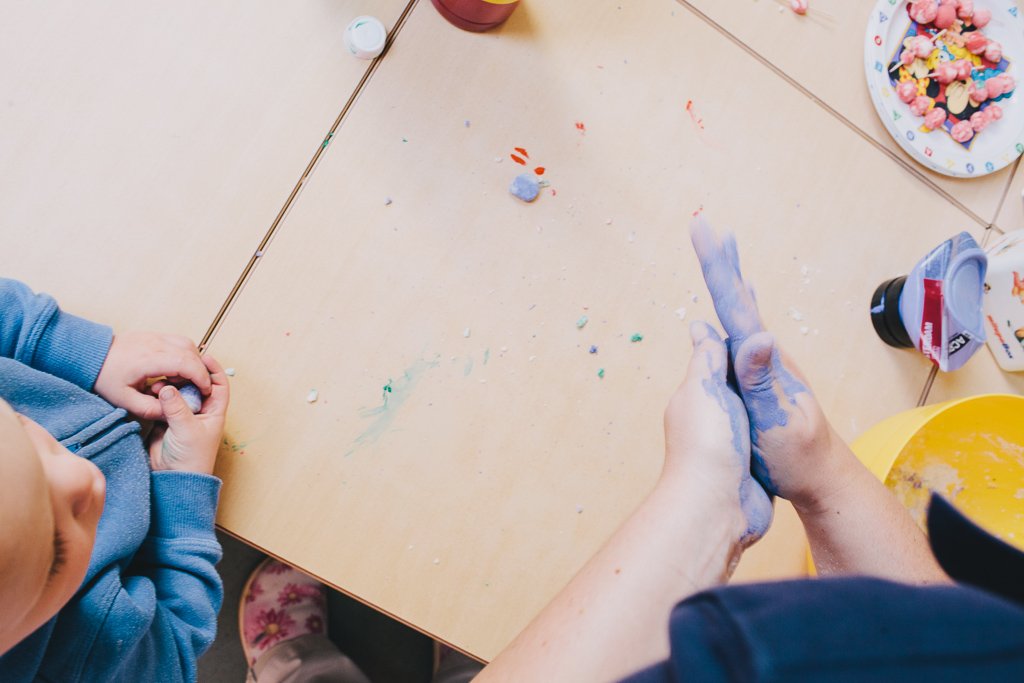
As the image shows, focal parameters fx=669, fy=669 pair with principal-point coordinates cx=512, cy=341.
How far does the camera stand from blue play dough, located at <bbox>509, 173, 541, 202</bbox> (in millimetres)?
807

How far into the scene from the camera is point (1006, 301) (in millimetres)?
891

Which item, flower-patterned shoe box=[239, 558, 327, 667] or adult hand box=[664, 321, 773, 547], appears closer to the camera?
adult hand box=[664, 321, 773, 547]

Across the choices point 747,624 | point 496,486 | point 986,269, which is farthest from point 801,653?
point 986,269

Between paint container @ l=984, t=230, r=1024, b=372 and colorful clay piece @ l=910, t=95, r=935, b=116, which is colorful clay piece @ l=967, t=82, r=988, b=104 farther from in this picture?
paint container @ l=984, t=230, r=1024, b=372

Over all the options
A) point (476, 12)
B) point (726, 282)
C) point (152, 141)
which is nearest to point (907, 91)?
point (726, 282)

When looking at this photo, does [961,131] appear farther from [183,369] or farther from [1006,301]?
[183,369]

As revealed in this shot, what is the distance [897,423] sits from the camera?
82 centimetres

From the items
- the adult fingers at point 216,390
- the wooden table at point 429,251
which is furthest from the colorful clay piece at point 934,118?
the adult fingers at point 216,390

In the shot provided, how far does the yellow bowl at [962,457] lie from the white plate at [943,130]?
35cm

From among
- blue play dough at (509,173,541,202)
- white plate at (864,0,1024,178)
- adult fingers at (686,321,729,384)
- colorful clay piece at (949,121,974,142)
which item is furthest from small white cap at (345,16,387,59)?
colorful clay piece at (949,121,974,142)

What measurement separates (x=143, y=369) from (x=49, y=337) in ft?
0.31

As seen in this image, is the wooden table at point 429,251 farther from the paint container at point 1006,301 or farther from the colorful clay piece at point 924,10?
the colorful clay piece at point 924,10

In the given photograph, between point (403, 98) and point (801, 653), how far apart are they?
2.34 ft

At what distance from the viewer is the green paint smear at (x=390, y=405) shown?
75cm
